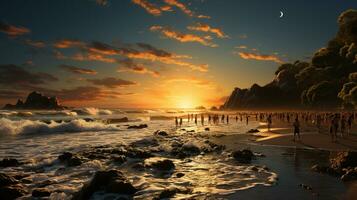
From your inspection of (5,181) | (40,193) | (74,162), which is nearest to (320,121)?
(74,162)

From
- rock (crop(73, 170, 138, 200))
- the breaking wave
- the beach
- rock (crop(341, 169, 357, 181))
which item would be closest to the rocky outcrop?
the breaking wave

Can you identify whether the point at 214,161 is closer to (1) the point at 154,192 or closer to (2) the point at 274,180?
(2) the point at 274,180

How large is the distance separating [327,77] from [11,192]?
7246 centimetres

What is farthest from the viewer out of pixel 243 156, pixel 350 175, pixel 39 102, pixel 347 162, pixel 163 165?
pixel 39 102

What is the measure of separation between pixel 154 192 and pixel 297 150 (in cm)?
1540

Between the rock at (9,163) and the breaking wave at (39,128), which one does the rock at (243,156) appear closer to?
the rock at (9,163)

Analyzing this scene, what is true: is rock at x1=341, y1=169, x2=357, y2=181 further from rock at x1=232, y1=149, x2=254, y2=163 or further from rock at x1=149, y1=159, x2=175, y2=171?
rock at x1=149, y1=159, x2=175, y2=171

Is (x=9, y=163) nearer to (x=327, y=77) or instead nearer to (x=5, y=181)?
(x=5, y=181)

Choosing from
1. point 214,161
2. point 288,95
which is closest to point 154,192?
point 214,161

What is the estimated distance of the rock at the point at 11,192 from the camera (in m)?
13.1

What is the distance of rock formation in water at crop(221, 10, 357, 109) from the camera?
4416 cm

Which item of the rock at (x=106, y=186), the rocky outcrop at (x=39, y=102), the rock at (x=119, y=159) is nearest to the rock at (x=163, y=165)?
the rock at (x=119, y=159)

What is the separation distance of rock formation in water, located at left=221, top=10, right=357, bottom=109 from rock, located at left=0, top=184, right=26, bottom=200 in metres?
35.9

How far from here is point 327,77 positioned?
71.9m
